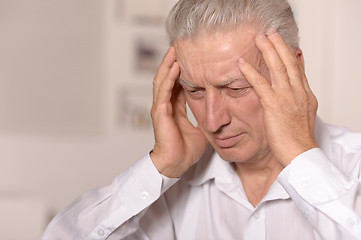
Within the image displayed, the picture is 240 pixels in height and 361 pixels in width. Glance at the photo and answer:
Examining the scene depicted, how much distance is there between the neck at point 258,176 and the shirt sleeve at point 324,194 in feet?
1.00

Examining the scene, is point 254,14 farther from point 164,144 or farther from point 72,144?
point 72,144

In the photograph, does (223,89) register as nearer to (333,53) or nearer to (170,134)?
(170,134)

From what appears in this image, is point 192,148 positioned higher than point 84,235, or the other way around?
point 192,148

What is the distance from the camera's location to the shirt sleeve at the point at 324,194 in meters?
1.17

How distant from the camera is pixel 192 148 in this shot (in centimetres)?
161

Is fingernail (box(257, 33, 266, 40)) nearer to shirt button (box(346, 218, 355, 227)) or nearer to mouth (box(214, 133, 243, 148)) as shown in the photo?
mouth (box(214, 133, 243, 148))

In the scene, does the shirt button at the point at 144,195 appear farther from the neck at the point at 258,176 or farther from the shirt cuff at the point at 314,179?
the shirt cuff at the point at 314,179

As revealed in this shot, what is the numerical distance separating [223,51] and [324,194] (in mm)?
463

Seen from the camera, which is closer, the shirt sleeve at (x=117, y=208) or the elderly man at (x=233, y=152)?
the elderly man at (x=233, y=152)

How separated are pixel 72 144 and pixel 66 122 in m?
0.15

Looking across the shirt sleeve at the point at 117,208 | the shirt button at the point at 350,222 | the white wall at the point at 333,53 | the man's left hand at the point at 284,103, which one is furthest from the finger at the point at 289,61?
the white wall at the point at 333,53

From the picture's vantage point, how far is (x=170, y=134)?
5.14ft

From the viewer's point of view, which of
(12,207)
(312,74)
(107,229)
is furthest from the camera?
(312,74)

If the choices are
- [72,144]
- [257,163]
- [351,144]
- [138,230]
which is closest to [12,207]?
[72,144]
